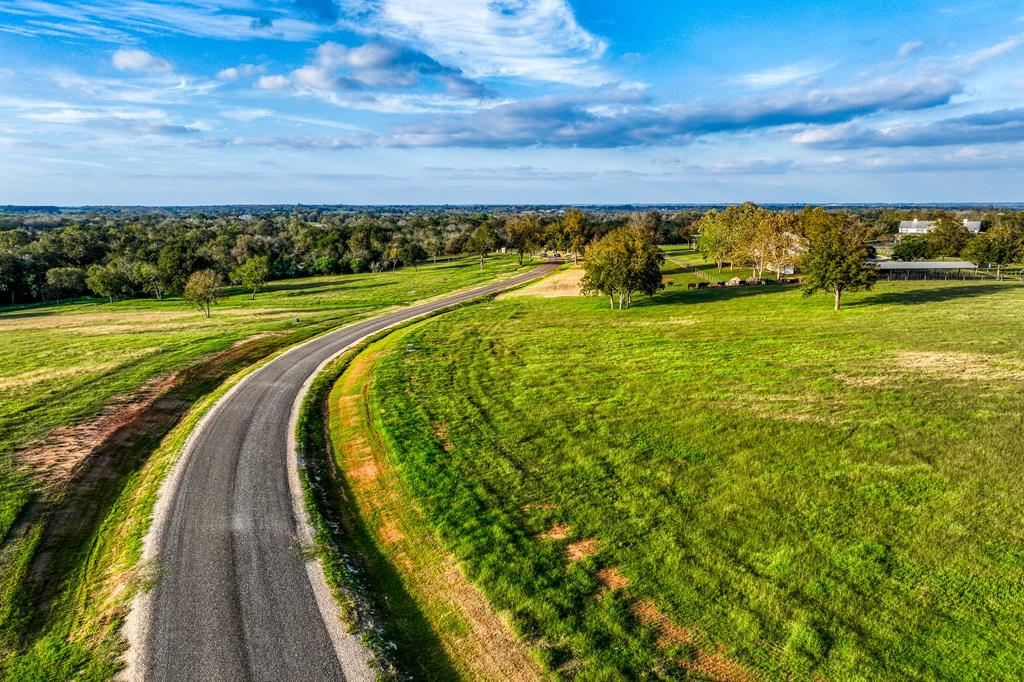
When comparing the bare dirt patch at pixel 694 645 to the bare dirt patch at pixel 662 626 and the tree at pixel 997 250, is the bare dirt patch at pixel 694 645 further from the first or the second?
the tree at pixel 997 250

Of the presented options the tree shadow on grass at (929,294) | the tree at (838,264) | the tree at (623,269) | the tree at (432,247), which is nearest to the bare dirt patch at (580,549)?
the tree at (623,269)

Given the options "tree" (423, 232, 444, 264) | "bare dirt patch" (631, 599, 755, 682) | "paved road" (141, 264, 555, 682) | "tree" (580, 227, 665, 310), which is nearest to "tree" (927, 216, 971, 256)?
"tree" (580, 227, 665, 310)

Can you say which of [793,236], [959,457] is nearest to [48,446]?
[959,457]

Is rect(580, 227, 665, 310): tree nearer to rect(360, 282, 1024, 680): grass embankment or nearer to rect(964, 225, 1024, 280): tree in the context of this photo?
rect(360, 282, 1024, 680): grass embankment

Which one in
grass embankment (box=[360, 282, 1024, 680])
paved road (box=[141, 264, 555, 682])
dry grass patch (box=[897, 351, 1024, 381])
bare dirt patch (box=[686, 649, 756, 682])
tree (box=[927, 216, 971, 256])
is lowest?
paved road (box=[141, 264, 555, 682])

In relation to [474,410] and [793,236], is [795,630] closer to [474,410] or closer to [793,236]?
[474,410]

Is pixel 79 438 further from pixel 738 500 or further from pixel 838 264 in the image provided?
pixel 838 264
